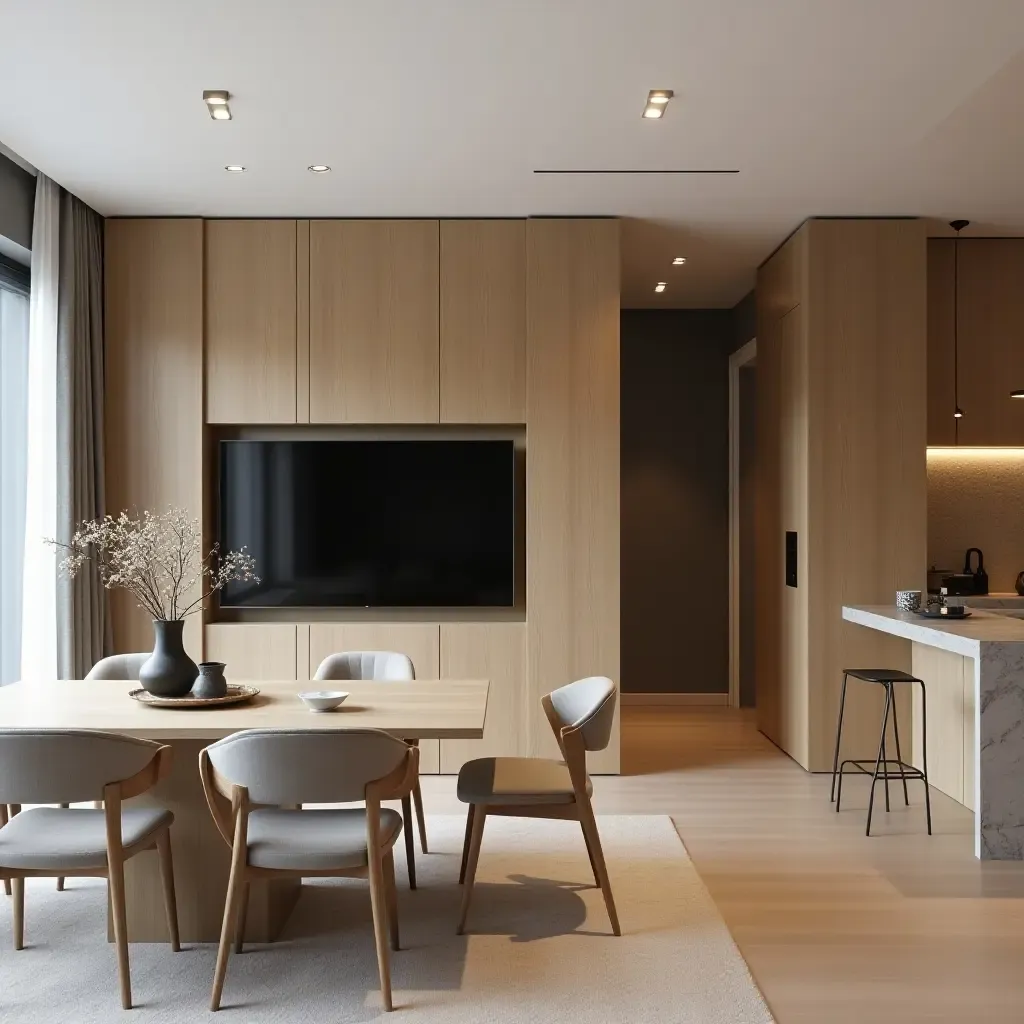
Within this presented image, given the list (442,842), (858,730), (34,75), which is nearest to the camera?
(34,75)

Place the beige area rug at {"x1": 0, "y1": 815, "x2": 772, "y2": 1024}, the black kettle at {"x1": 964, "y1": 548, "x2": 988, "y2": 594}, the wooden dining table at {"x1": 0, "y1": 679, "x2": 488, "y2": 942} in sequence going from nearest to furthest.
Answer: the beige area rug at {"x1": 0, "y1": 815, "x2": 772, "y2": 1024}
the wooden dining table at {"x1": 0, "y1": 679, "x2": 488, "y2": 942}
the black kettle at {"x1": 964, "y1": 548, "x2": 988, "y2": 594}

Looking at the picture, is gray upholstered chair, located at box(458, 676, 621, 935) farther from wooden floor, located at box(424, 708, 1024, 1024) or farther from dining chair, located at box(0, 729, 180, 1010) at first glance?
dining chair, located at box(0, 729, 180, 1010)

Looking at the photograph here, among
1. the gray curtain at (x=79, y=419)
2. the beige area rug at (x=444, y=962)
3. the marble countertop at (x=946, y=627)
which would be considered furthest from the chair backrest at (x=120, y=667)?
the marble countertop at (x=946, y=627)

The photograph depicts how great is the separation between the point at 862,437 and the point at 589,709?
2.79 meters

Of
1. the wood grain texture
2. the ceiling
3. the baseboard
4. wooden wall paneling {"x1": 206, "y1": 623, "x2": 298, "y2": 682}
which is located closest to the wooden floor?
wooden wall paneling {"x1": 206, "y1": 623, "x2": 298, "y2": 682}

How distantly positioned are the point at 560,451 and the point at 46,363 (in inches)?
100

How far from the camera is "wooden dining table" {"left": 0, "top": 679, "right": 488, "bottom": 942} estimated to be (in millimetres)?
3219

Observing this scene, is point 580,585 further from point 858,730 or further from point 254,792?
point 254,792

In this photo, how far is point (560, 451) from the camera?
577 cm

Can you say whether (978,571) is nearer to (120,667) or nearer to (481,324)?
(481,324)

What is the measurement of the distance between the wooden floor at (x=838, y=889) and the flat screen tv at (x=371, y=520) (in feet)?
3.51

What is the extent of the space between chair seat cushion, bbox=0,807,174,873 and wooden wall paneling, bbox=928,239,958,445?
4740 mm

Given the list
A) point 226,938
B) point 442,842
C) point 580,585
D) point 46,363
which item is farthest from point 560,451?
point 226,938

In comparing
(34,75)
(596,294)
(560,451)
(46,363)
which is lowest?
(560,451)
